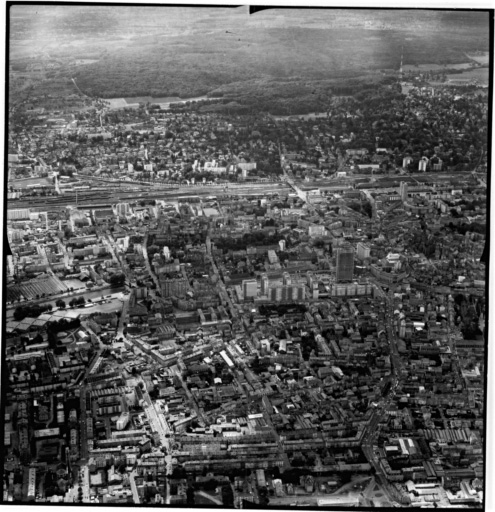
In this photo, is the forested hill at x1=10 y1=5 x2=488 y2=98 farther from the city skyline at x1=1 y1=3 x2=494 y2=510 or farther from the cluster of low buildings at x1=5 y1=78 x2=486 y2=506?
the cluster of low buildings at x1=5 y1=78 x2=486 y2=506

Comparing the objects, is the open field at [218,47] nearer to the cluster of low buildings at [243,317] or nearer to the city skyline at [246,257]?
the city skyline at [246,257]

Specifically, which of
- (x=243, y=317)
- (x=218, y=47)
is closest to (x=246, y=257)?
(x=243, y=317)

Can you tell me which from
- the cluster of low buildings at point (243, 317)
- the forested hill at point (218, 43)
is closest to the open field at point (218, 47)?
the forested hill at point (218, 43)

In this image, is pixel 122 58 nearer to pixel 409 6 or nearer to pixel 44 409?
pixel 409 6

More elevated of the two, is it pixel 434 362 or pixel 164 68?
pixel 164 68

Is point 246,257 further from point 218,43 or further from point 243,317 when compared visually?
point 218,43

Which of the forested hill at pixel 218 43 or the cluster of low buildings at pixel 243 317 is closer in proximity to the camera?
the cluster of low buildings at pixel 243 317

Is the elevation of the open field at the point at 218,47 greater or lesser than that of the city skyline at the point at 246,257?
greater

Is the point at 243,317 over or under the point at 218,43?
under

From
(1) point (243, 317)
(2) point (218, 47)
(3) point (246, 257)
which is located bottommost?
(1) point (243, 317)

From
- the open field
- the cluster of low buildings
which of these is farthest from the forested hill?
the cluster of low buildings

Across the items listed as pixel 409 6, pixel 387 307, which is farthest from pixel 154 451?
pixel 409 6
